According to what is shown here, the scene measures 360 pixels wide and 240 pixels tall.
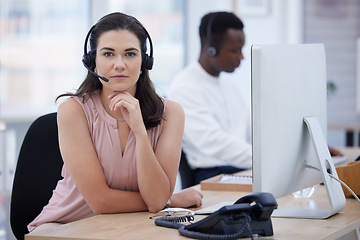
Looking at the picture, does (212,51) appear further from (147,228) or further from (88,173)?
(147,228)

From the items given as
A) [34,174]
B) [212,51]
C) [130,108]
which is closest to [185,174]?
[212,51]

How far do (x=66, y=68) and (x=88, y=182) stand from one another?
7.94ft

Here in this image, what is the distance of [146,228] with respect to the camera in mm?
1540

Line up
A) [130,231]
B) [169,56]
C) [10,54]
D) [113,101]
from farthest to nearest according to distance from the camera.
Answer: [169,56] < [10,54] < [113,101] < [130,231]

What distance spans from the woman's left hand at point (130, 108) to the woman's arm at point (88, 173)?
0.41 ft

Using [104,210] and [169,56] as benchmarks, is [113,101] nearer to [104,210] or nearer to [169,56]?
[104,210]

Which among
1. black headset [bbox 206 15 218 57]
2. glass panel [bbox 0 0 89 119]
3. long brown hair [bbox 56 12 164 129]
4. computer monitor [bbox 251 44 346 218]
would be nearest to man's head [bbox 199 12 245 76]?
black headset [bbox 206 15 218 57]

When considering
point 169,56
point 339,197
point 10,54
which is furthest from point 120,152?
point 169,56

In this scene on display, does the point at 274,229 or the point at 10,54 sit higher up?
the point at 10,54

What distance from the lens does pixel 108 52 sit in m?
1.78

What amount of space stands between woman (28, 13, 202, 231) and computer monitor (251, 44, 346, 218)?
14.0 inches

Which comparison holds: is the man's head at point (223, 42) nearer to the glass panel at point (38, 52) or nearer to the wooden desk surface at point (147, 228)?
the glass panel at point (38, 52)

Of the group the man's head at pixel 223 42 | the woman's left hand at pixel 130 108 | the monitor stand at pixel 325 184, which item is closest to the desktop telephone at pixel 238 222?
the monitor stand at pixel 325 184

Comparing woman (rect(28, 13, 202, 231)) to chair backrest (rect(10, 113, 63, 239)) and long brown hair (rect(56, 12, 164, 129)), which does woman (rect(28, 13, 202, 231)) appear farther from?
chair backrest (rect(10, 113, 63, 239))
